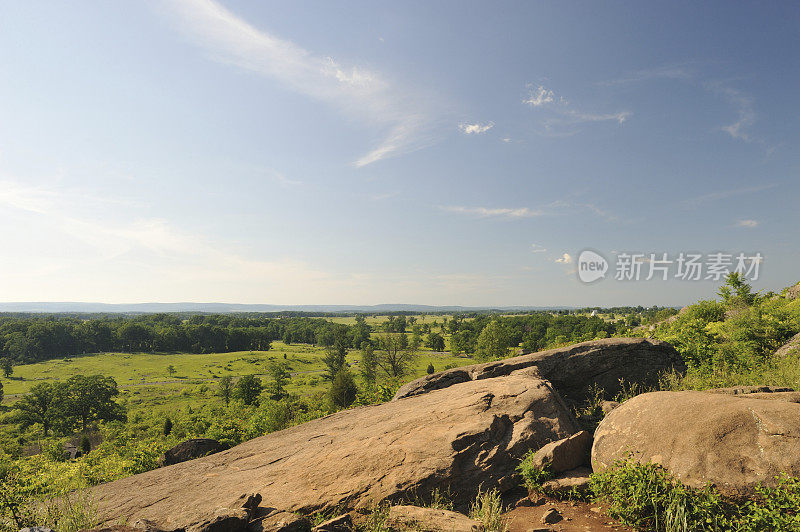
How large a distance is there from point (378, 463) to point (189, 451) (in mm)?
13324

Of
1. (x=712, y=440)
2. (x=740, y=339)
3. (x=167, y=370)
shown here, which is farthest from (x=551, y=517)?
(x=167, y=370)

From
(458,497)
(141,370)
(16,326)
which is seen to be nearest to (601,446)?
(458,497)

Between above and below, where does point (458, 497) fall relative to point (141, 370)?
above

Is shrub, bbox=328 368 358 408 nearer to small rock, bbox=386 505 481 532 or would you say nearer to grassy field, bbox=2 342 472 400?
grassy field, bbox=2 342 472 400

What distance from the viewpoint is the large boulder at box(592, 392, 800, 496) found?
6.40m

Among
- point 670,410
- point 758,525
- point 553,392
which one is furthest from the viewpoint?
point 553,392

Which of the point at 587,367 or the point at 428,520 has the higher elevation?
the point at 587,367

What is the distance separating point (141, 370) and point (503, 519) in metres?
177

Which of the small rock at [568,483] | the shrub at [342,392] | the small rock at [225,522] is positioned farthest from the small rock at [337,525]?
the shrub at [342,392]

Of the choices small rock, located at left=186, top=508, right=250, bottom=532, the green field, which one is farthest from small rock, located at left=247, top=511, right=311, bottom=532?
the green field

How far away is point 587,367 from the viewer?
48.5ft

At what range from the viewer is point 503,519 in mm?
7258

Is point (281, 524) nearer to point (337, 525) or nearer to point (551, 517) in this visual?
point (337, 525)

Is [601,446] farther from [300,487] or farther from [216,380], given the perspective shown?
[216,380]
